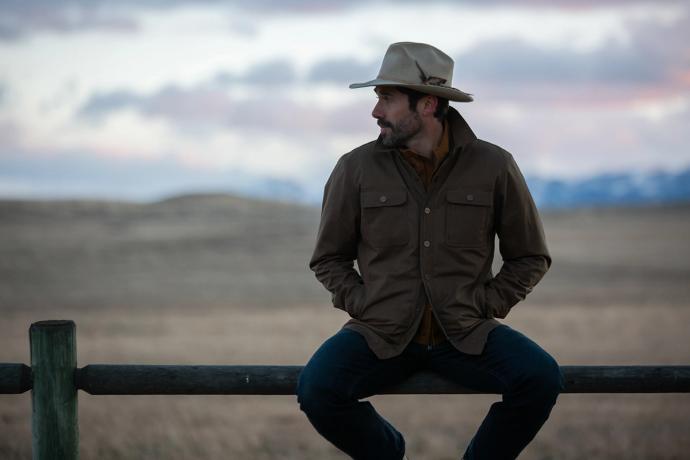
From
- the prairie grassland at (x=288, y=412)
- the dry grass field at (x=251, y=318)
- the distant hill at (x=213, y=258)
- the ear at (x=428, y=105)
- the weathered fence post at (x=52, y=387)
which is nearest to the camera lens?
the weathered fence post at (x=52, y=387)

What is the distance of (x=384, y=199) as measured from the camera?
148 inches

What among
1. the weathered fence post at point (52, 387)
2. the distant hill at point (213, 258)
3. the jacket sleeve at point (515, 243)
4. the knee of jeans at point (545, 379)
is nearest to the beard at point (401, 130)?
the jacket sleeve at point (515, 243)

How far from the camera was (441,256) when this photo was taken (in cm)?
370

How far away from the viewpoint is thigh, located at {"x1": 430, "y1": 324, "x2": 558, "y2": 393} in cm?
356

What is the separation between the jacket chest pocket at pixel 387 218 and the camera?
372 cm

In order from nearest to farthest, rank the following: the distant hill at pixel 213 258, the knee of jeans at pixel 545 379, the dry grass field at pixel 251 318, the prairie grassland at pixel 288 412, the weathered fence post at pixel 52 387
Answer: the knee of jeans at pixel 545 379 → the weathered fence post at pixel 52 387 → the prairie grassland at pixel 288 412 → the dry grass field at pixel 251 318 → the distant hill at pixel 213 258

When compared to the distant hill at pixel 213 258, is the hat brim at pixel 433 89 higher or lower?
higher

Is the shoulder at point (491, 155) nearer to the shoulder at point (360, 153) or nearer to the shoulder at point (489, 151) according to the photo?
the shoulder at point (489, 151)

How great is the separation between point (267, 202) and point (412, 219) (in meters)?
71.1

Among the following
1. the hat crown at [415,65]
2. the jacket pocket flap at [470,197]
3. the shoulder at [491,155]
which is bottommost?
the jacket pocket flap at [470,197]

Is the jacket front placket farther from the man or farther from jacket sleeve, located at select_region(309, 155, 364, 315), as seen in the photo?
jacket sleeve, located at select_region(309, 155, 364, 315)

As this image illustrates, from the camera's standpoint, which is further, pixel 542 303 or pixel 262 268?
pixel 262 268

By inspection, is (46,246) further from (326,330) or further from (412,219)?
(412,219)

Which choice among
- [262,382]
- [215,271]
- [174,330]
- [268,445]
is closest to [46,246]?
[215,271]
